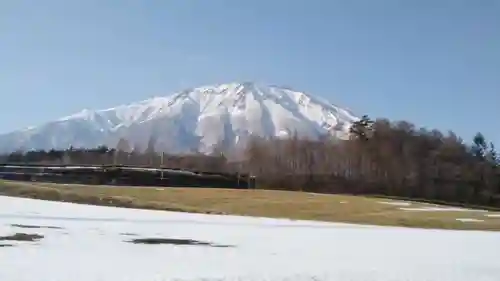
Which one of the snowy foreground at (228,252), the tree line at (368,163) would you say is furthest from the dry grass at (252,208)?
the tree line at (368,163)

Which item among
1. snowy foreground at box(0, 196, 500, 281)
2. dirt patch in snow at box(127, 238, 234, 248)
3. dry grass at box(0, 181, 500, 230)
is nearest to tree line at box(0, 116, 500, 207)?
dry grass at box(0, 181, 500, 230)

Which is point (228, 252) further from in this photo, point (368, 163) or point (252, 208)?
point (368, 163)

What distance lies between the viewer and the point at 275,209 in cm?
3142

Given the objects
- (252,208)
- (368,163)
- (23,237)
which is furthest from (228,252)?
(368,163)

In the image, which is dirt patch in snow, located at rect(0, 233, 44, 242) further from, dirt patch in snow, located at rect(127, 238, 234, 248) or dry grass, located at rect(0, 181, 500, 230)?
dry grass, located at rect(0, 181, 500, 230)

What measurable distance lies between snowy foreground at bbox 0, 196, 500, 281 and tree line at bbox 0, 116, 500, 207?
4631cm

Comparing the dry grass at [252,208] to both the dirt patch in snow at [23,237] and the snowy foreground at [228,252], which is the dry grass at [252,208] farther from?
the dirt patch in snow at [23,237]

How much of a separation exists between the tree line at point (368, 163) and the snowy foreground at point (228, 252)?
152ft

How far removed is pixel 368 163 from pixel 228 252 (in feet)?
271

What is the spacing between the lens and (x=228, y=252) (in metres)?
15.2

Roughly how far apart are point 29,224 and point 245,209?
46.7 ft

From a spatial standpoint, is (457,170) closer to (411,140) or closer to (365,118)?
(411,140)

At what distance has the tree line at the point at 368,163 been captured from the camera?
77.9 m

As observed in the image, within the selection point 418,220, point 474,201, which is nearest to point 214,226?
point 418,220
